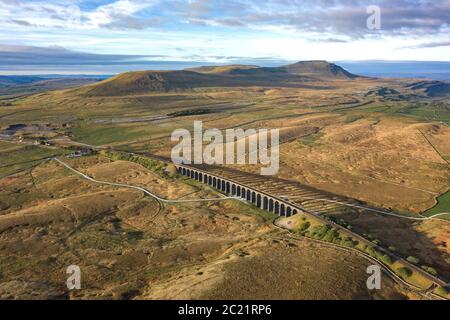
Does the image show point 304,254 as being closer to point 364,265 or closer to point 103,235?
point 364,265

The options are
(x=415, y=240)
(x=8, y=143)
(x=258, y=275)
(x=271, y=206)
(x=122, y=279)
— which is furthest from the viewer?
(x=8, y=143)

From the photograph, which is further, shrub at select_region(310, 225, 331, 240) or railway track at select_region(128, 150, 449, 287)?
railway track at select_region(128, 150, 449, 287)

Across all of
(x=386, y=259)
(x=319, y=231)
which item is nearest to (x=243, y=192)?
(x=319, y=231)

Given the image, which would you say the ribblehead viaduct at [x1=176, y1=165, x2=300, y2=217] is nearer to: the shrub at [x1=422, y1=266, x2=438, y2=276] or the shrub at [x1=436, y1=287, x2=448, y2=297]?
the shrub at [x1=422, y1=266, x2=438, y2=276]

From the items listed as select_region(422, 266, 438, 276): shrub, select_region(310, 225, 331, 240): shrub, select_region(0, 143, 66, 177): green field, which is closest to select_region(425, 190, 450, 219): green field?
select_region(310, 225, 331, 240): shrub

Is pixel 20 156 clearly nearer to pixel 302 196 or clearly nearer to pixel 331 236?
pixel 302 196

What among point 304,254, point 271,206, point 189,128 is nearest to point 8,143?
point 189,128

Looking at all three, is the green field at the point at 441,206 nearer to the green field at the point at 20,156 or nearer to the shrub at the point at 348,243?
the shrub at the point at 348,243
